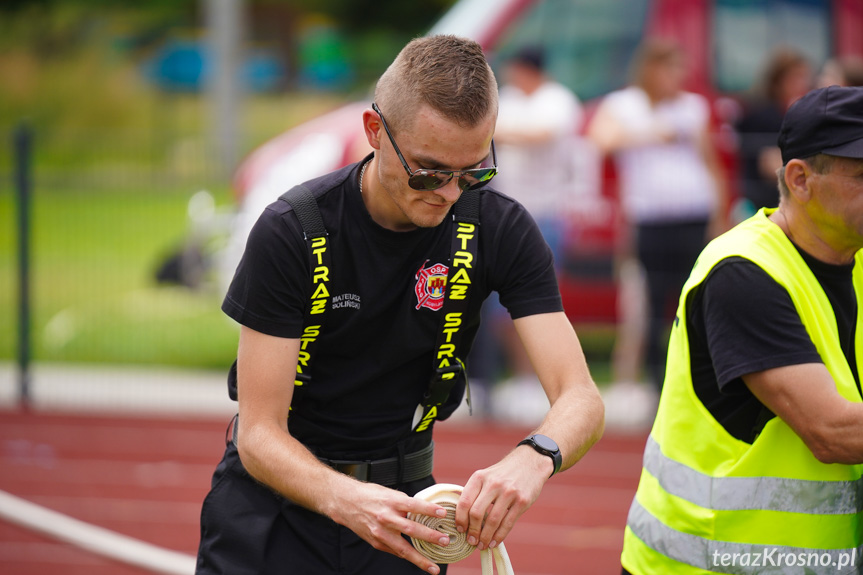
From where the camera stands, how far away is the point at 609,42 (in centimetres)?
938

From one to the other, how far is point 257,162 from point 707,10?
401 centimetres

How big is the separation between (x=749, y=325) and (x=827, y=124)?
526mm

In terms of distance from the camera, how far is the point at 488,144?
2.61 metres

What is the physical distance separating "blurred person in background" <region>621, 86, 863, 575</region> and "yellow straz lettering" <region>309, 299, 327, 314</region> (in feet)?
3.03

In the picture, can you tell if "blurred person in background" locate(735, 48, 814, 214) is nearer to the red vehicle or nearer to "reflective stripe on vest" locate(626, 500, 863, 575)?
the red vehicle

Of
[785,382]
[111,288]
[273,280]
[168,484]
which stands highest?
[273,280]

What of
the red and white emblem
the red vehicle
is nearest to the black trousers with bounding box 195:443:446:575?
the red and white emblem

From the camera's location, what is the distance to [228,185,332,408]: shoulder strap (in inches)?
106

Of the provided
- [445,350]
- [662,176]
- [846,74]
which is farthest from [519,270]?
[662,176]

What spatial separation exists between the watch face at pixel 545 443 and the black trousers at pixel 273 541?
58cm

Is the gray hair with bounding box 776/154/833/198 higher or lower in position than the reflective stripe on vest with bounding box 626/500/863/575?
Answer: higher

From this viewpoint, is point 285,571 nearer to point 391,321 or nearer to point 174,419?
point 391,321

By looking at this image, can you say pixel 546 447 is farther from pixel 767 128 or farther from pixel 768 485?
pixel 767 128

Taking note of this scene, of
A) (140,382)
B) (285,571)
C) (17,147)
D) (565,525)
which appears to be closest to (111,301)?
(140,382)
